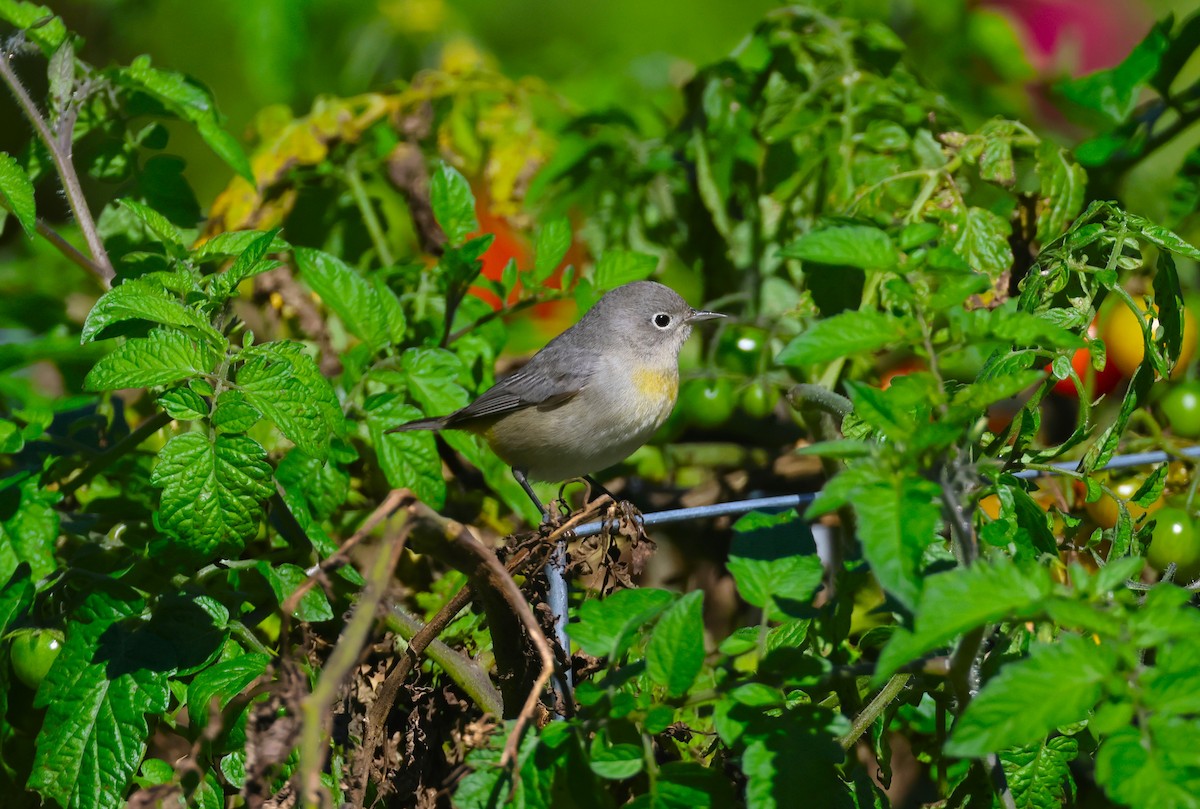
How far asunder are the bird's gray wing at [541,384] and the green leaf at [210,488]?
3.91ft

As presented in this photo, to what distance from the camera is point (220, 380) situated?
166 centimetres

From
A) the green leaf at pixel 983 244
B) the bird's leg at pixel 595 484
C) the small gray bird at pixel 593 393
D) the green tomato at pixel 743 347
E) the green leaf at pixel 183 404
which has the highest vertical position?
the green leaf at pixel 183 404

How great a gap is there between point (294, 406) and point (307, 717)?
0.65 meters

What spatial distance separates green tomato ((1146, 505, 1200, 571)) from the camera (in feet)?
6.44

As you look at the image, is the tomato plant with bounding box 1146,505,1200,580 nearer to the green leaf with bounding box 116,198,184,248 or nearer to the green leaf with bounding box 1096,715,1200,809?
the green leaf with bounding box 1096,715,1200,809

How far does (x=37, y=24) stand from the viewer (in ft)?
6.89

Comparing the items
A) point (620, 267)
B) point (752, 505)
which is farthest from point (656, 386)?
point (752, 505)

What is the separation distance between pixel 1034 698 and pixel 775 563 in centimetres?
37

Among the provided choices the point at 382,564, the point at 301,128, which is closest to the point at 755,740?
the point at 382,564

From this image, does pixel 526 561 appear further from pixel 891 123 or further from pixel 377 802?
pixel 891 123

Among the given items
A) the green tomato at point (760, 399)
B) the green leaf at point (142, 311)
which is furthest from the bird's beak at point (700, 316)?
the green leaf at point (142, 311)

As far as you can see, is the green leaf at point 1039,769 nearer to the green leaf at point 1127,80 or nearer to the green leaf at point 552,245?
the green leaf at point 552,245

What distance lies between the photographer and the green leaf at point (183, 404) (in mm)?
1581

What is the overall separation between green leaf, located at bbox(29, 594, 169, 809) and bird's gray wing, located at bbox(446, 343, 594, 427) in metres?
1.17
